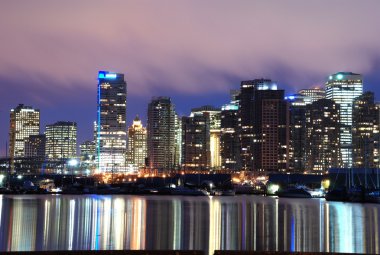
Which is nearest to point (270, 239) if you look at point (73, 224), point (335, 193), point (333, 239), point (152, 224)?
point (333, 239)

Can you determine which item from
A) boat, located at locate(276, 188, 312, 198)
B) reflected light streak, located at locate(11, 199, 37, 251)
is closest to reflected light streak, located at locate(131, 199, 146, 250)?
reflected light streak, located at locate(11, 199, 37, 251)

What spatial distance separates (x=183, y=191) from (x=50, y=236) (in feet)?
463

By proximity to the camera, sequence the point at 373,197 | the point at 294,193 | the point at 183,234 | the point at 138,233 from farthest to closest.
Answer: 1. the point at 294,193
2. the point at 373,197
3. the point at 138,233
4. the point at 183,234

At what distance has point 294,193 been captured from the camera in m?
185

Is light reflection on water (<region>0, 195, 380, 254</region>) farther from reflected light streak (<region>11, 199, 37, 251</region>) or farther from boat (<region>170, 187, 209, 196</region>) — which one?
boat (<region>170, 187, 209, 196</region>)

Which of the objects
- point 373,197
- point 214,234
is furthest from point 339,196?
point 214,234

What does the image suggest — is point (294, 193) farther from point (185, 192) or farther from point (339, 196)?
point (339, 196)

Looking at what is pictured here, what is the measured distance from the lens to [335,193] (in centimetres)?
15538

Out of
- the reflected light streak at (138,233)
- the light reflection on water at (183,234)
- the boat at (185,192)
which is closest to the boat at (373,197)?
the boat at (185,192)

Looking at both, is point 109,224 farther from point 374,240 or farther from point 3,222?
point 374,240

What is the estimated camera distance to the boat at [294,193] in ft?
592

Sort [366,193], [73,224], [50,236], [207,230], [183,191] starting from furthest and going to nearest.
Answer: [183,191] → [366,193] → [73,224] → [207,230] → [50,236]

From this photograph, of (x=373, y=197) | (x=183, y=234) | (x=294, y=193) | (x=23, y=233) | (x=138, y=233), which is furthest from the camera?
(x=294, y=193)

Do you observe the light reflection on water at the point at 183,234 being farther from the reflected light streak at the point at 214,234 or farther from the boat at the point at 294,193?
the boat at the point at 294,193
